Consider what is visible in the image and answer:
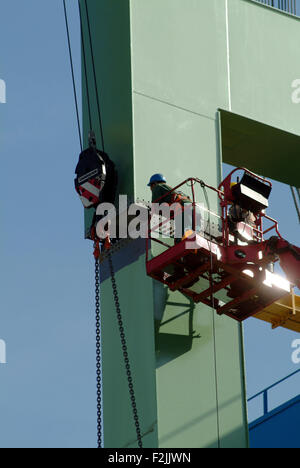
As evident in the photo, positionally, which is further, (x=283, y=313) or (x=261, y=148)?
(x=261, y=148)

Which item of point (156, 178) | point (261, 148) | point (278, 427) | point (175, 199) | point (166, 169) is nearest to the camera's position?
point (175, 199)

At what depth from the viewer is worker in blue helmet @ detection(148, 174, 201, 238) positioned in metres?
17.4

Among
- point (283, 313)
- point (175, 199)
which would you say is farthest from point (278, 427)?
point (175, 199)

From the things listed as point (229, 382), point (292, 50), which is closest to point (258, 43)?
point (292, 50)

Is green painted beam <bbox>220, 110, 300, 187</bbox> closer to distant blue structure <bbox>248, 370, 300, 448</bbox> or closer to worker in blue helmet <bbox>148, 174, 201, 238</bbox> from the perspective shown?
worker in blue helmet <bbox>148, 174, 201, 238</bbox>

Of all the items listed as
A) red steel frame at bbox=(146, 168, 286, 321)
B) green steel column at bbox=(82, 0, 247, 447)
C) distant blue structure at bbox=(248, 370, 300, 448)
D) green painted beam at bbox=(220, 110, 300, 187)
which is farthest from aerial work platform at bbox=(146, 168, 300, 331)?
distant blue structure at bbox=(248, 370, 300, 448)

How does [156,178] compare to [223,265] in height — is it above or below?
above

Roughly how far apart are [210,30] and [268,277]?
495cm

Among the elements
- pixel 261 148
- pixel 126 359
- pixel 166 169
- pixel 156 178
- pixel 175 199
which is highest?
pixel 261 148

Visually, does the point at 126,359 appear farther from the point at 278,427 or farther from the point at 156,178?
the point at 278,427

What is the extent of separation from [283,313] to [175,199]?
3723 millimetres

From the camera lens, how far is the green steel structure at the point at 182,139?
56.7 ft

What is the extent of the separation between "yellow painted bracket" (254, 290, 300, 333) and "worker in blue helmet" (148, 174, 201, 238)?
2749 millimetres

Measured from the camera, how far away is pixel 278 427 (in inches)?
1041
